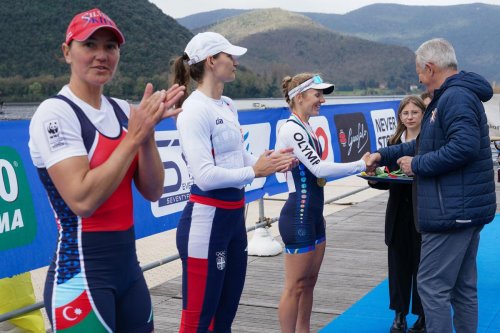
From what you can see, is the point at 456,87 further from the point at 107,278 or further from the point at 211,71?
the point at 107,278

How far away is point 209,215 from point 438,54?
1627 mm

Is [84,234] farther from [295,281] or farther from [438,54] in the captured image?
[438,54]

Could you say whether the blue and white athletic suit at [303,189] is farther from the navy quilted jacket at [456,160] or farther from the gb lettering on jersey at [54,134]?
the gb lettering on jersey at [54,134]

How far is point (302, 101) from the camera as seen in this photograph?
14.1 ft

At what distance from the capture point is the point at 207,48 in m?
3.39

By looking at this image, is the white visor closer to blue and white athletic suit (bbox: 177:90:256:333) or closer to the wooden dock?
blue and white athletic suit (bbox: 177:90:256:333)

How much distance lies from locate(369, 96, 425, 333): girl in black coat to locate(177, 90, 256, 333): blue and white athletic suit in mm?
1967

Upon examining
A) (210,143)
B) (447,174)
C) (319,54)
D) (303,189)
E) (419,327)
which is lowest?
(419,327)

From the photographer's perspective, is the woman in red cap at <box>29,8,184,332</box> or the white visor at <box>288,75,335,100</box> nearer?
the woman in red cap at <box>29,8,184,332</box>

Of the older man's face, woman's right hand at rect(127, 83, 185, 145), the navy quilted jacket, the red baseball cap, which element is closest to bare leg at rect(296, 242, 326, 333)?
the navy quilted jacket

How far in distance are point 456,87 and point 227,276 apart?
1.66m

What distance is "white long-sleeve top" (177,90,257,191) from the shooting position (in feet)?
10.4

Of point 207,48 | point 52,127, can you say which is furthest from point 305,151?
point 52,127

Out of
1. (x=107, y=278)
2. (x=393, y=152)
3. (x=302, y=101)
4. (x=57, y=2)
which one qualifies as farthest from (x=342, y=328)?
(x=57, y=2)
